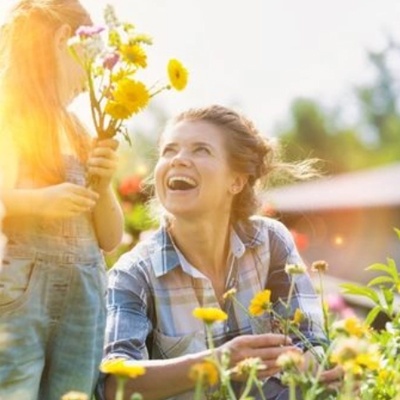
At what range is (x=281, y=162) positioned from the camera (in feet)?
10.6

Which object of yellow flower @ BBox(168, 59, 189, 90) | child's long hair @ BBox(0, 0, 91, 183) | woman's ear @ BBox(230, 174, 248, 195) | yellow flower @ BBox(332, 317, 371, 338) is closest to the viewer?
yellow flower @ BBox(332, 317, 371, 338)

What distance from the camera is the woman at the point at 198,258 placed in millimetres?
2727

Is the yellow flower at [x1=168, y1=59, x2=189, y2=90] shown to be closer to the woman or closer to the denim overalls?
the denim overalls

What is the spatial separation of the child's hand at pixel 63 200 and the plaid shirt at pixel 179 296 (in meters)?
0.44

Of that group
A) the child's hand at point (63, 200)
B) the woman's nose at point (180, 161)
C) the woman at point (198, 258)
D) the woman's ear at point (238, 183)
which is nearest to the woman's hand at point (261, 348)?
the woman at point (198, 258)

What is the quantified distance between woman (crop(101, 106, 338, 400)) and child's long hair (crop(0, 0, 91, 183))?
1.34 ft

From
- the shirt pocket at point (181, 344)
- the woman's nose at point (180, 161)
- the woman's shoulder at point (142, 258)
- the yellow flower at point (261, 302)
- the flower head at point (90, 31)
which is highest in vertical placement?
the flower head at point (90, 31)

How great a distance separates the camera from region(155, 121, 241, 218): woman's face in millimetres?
2768

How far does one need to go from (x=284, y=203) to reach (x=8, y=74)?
1866cm

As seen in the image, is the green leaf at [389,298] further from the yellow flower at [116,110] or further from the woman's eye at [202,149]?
the yellow flower at [116,110]

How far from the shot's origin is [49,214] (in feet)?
7.59

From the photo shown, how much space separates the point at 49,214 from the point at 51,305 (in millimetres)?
196

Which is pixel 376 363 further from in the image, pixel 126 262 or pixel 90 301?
pixel 126 262

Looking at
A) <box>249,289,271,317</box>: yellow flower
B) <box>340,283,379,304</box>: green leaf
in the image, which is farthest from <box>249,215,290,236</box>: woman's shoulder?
<box>249,289,271,317</box>: yellow flower
